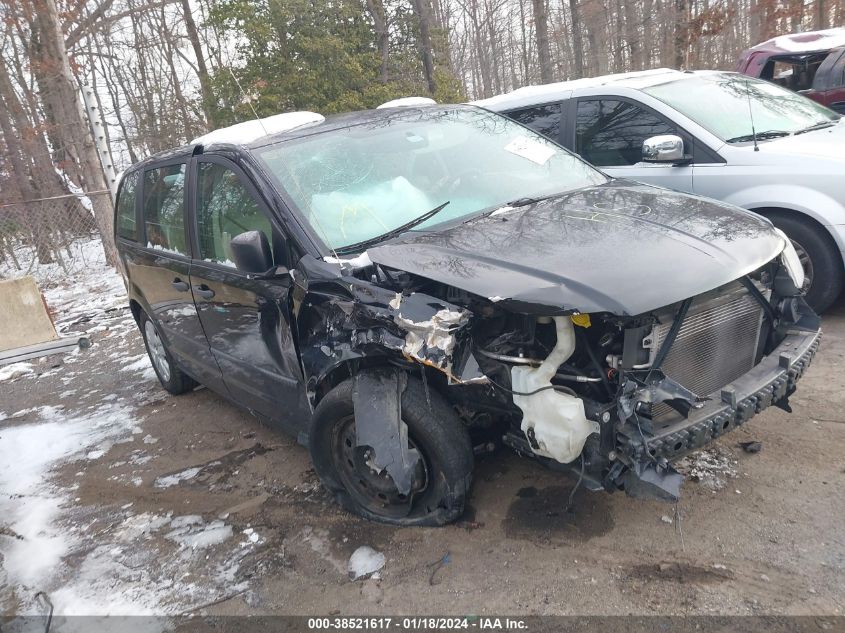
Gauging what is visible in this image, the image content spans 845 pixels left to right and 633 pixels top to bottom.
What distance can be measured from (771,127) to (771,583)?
3833 mm

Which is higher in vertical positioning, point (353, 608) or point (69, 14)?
point (69, 14)

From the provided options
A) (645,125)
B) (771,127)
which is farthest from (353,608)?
(771,127)

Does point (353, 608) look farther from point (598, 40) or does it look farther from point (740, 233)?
point (598, 40)

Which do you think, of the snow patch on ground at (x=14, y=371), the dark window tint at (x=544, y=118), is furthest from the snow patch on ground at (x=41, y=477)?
the dark window tint at (x=544, y=118)

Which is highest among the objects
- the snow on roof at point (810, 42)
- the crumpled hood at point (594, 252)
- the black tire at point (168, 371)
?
the snow on roof at point (810, 42)

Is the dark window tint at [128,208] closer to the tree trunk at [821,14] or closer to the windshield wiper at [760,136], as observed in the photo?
the windshield wiper at [760,136]

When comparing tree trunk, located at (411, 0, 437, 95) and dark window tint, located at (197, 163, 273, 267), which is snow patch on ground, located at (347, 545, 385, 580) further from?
tree trunk, located at (411, 0, 437, 95)

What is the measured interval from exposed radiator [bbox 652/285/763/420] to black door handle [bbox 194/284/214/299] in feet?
8.42

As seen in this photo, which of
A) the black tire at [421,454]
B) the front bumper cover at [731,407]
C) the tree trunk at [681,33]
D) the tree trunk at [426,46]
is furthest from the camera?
the tree trunk at [681,33]

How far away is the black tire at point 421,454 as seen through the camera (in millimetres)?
2621

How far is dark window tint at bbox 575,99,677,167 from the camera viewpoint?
4.96 m

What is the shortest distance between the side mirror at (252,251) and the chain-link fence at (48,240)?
11.6 m

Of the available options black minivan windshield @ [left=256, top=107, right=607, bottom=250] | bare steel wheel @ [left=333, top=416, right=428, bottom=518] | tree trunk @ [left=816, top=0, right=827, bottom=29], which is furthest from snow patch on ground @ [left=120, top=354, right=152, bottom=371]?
tree trunk @ [left=816, top=0, right=827, bottom=29]

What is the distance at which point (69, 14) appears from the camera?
1318 cm
